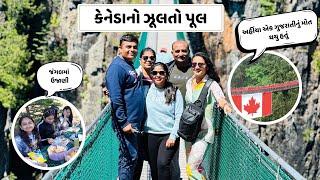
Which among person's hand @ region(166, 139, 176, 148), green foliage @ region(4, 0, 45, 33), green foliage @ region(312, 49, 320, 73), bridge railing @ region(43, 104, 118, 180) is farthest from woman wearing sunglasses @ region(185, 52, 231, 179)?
green foliage @ region(4, 0, 45, 33)

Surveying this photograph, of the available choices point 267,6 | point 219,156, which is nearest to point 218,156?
point 219,156

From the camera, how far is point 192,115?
1276 mm

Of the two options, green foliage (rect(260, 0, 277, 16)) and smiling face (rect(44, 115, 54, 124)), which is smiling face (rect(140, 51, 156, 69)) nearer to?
smiling face (rect(44, 115, 54, 124))

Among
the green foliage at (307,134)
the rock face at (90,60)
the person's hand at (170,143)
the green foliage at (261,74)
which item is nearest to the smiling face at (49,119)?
the person's hand at (170,143)

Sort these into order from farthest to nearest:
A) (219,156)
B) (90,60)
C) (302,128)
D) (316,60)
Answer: (302,128) < (90,60) < (316,60) < (219,156)

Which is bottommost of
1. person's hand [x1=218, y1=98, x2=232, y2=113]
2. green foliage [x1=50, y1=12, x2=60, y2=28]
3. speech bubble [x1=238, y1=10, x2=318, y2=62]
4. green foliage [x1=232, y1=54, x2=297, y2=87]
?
person's hand [x1=218, y1=98, x2=232, y2=113]

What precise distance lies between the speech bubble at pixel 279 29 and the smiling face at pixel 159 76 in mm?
231

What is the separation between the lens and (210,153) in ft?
5.45

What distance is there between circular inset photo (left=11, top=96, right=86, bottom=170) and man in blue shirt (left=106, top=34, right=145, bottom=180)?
0.25 feet

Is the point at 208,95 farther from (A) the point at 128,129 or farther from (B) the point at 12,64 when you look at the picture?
(B) the point at 12,64

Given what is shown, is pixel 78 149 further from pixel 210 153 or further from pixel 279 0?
pixel 279 0

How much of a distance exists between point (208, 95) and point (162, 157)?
6.0 inches

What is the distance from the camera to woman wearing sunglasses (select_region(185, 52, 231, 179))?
1.28 metres

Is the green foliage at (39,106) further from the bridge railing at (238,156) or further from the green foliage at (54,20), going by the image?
the green foliage at (54,20)
